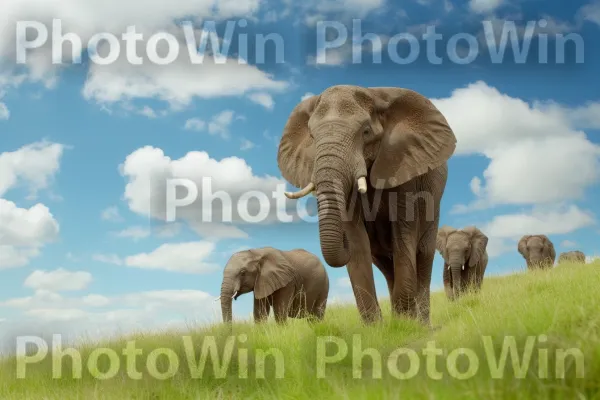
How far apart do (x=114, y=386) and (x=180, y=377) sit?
2.43 ft

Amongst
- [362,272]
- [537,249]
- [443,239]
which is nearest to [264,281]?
[362,272]

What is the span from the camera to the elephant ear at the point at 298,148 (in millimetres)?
9516

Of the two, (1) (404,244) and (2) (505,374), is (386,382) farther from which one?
(1) (404,244)

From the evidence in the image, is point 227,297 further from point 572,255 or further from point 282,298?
point 572,255

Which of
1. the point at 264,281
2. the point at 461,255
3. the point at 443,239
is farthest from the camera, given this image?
the point at 443,239

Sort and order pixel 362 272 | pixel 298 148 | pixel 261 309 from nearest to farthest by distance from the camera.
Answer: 1. pixel 362 272
2. pixel 298 148
3. pixel 261 309

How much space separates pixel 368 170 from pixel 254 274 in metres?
7.62

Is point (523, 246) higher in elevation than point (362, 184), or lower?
lower

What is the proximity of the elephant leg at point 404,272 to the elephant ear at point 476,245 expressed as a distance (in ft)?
41.3

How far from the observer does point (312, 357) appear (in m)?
7.48

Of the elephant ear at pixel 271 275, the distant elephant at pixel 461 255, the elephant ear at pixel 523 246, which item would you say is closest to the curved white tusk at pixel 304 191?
the elephant ear at pixel 271 275

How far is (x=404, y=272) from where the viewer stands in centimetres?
968

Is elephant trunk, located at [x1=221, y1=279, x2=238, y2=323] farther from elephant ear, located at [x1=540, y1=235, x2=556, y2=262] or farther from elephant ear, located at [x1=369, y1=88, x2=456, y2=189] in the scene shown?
elephant ear, located at [x1=540, y1=235, x2=556, y2=262]

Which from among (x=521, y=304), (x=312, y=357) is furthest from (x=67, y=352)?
(x=521, y=304)
